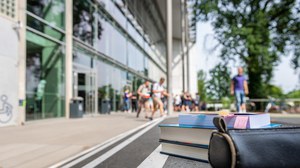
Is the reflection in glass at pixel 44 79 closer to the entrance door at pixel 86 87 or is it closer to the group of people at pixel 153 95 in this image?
the entrance door at pixel 86 87

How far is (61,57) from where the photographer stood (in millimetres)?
12516

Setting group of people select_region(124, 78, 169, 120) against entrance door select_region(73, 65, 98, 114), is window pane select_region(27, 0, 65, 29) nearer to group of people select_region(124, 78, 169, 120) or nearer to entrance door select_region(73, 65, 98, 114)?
entrance door select_region(73, 65, 98, 114)

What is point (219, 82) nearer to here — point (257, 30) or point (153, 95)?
point (257, 30)

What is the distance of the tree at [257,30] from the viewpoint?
20203 mm

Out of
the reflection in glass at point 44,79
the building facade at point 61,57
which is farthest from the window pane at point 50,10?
the reflection in glass at point 44,79

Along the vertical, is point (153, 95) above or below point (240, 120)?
above

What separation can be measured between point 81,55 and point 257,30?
1303 centimetres

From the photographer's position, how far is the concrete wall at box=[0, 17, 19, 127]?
8375 mm

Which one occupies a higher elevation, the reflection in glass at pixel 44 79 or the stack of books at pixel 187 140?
the reflection in glass at pixel 44 79

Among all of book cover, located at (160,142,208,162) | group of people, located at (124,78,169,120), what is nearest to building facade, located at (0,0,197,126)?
group of people, located at (124,78,169,120)

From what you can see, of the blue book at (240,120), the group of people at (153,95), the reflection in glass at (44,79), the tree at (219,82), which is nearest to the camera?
the blue book at (240,120)

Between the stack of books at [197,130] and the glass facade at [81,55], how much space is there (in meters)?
8.96

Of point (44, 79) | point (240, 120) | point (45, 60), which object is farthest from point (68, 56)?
point (240, 120)

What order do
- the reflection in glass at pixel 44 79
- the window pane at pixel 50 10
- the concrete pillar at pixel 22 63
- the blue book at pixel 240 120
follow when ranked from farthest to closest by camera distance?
1. the window pane at pixel 50 10
2. the reflection in glass at pixel 44 79
3. the concrete pillar at pixel 22 63
4. the blue book at pixel 240 120
